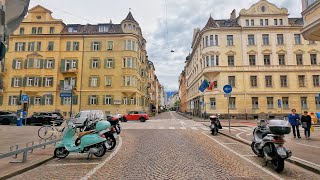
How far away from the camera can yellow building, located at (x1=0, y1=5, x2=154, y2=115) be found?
40.7 metres

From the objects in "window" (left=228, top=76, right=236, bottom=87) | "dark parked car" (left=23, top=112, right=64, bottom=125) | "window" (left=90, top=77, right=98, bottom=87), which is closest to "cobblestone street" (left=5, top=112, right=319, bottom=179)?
"dark parked car" (left=23, top=112, right=64, bottom=125)

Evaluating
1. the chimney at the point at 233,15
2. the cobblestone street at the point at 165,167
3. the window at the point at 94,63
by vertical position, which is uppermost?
the chimney at the point at 233,15

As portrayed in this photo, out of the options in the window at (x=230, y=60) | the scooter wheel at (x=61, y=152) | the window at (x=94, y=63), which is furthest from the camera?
the window at (x=94, y=63)

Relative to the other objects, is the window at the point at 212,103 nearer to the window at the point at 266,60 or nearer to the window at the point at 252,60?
the window at the point at 252,60

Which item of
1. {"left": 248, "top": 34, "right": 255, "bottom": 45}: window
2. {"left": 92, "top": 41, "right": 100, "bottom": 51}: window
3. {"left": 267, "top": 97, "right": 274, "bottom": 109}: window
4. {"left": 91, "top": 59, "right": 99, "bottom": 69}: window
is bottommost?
{"left": 267, "top": 97, "right": 274, "bottom": 109}: window

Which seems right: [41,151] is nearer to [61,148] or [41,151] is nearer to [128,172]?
[61,148]

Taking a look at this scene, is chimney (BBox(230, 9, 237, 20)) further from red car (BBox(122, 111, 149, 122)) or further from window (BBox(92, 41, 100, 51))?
red car (BBox(122, 111, 149, 122))

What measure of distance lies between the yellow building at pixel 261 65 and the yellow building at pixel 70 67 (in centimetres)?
1442

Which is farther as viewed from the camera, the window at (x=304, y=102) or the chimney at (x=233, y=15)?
the chimney at (x=233, y=15)

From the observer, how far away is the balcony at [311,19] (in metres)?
11.2

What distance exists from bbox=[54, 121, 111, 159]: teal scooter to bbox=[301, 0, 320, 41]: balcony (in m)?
10.8

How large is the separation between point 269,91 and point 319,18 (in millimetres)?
31968

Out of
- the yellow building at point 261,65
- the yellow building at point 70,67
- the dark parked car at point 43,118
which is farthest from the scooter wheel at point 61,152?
the yellow building at point 261,65

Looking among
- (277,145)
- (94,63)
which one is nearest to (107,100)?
(94,63)
